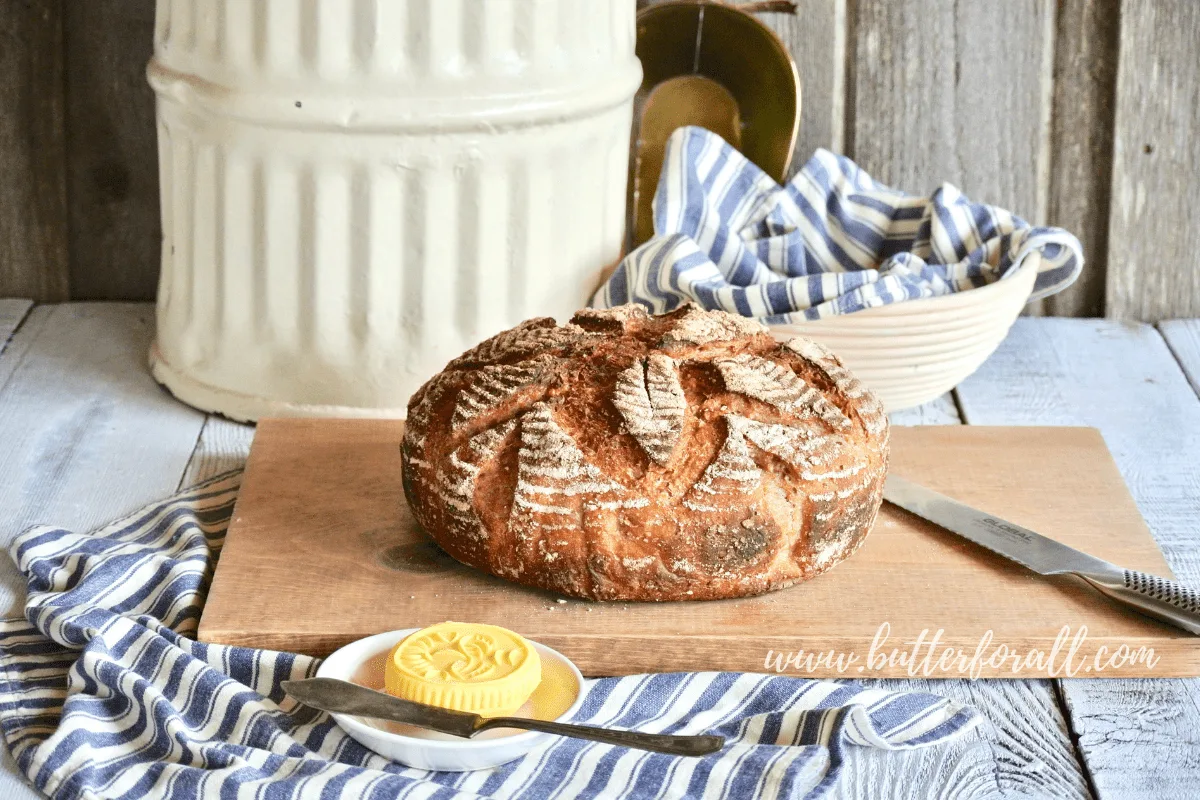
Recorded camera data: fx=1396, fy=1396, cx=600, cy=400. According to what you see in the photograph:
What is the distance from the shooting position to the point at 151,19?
1.79 metres

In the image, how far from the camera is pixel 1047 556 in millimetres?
1154

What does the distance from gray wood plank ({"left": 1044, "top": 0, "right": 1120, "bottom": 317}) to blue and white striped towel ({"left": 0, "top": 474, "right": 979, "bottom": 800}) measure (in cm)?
109

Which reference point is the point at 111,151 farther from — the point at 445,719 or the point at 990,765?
the point at 990,765

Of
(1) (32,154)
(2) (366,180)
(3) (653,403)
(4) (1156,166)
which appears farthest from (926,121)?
(1) (32,154)

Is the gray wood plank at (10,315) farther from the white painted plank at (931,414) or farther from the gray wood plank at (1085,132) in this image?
the gray wood plank at (1085,132)

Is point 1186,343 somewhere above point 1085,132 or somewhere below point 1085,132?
below

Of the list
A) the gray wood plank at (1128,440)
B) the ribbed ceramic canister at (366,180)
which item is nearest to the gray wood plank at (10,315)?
the ribbed ceramic canister at (366,180)

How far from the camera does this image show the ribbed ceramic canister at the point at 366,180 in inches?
56.0

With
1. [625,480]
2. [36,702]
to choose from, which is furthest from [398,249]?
[36,702]

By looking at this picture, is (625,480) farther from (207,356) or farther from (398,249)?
(207,356)

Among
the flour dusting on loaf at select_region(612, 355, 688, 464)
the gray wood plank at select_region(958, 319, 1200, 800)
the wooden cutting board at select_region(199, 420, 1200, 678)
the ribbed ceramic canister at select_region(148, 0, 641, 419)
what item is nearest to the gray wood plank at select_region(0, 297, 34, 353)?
the ribbed ceramic canister at select_region(148, 0, 641, 419)

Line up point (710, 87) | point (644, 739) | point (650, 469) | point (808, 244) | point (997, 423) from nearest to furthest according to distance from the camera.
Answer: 1. point (644, 739)
2. point (650, 469)
3. point (997, 423)
4. point (808, 244)
5. point (710, 87)

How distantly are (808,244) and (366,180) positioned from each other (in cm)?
56

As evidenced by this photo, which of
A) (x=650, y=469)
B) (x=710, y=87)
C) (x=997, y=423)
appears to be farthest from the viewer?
(x=710, y=87)
